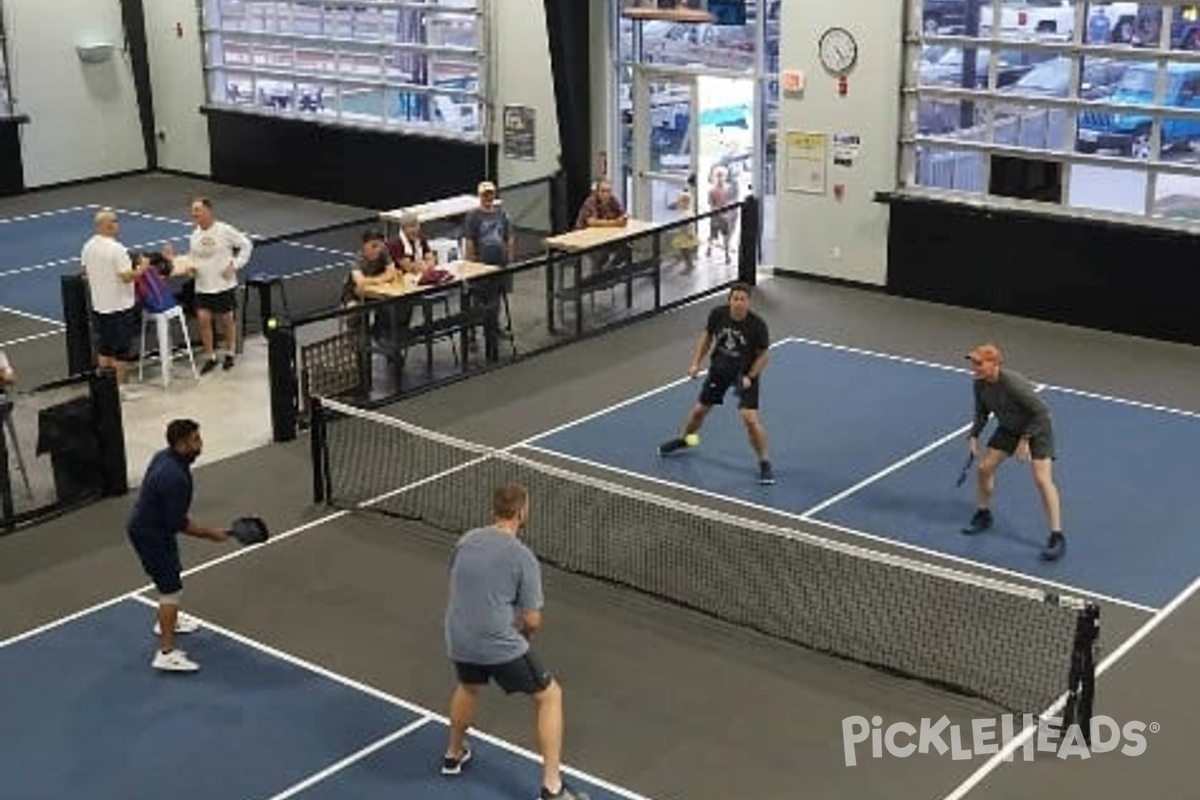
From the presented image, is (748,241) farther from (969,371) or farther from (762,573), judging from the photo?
(762,573)

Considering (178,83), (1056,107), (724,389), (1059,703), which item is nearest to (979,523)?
(724,389)

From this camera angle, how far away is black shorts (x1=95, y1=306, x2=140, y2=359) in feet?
55.4

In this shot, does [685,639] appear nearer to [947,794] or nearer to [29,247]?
[947,794]

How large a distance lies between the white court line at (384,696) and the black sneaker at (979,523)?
4.72 metres

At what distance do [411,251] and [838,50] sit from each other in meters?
6.19

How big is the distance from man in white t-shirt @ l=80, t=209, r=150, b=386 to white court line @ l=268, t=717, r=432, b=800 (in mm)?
7410

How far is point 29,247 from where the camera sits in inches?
941

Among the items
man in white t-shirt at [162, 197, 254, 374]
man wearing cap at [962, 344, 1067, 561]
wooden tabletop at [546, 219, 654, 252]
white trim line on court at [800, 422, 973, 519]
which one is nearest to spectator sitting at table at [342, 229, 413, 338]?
man in white t-shirt at [162, 197, 254, 374]

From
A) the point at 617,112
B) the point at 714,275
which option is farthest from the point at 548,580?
the point at 617,112

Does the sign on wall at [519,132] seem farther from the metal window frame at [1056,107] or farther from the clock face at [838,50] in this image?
the metal window frame at [1056,107]

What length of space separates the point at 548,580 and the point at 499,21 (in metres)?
13.4

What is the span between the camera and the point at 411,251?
1808 cm

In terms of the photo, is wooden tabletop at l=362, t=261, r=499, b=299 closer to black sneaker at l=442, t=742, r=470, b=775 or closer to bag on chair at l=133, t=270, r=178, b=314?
bag on chair at l=133, t=270, r=178, b=314

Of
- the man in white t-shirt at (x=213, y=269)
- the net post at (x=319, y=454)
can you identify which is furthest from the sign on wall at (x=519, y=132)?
the net post at (x=319, y=454)
